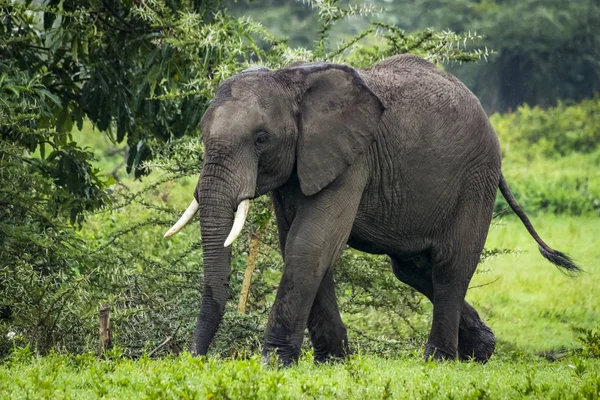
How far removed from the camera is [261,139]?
7.94 metres

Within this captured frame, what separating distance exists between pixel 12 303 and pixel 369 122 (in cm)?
318

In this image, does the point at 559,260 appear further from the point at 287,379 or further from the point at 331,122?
the point at 287,379

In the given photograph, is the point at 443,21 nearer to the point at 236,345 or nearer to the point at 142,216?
the point at 142,216

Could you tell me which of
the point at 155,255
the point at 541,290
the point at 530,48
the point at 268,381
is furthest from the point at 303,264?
the point at 530,48

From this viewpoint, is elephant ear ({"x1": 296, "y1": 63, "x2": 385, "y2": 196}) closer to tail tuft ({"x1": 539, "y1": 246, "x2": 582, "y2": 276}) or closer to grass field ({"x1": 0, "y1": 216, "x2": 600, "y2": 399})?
grass field ({"x1": 0, "y1": 216, "x2": 600, "y2": 399})

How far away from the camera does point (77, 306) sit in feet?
31.4

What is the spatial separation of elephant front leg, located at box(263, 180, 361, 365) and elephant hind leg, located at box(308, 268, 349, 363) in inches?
18.1

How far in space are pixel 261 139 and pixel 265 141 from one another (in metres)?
0.04

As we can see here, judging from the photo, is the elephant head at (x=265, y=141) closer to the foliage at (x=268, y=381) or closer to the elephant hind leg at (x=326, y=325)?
the foliage at (x=268, y=381)

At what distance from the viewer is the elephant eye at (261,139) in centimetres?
791

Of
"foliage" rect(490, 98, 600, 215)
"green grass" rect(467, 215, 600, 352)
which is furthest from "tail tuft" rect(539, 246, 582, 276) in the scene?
"foliage" rect(490, 98, 600, 215)

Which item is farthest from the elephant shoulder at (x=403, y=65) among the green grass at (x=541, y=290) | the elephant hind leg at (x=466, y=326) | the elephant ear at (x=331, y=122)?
the green grass at (x=541, y=290)

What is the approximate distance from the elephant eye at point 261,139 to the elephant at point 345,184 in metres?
0.01

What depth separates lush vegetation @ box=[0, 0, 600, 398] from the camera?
7.01 metres
